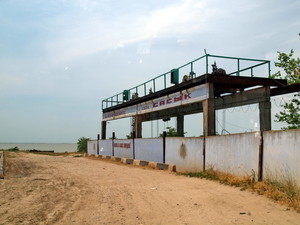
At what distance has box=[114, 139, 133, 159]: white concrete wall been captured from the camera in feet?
72.9

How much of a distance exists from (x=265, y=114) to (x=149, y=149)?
22.2 feet

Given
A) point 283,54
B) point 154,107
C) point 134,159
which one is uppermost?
point 283,54

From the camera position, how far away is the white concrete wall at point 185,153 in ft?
Result: 44.7

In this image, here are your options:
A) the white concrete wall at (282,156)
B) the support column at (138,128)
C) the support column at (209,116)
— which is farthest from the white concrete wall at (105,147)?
the white concrete wall at (282,156)

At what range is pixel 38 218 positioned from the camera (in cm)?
671

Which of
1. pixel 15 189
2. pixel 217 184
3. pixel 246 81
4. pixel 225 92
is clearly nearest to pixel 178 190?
pixel 217 184

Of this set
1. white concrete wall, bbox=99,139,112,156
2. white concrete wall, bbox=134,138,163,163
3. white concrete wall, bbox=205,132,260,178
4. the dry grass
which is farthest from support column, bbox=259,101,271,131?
white concrete wall, bbox=99,139,112,156

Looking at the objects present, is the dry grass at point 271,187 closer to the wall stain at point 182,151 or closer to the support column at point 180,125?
the wall stain at point 182,151

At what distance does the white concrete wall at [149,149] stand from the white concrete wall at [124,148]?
103 centimetres

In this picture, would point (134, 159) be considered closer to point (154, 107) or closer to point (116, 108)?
point (154, 107)

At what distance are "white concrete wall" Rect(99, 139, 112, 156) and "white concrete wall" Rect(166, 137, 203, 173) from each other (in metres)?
10.9

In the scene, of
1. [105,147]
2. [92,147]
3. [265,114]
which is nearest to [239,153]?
[265,114]

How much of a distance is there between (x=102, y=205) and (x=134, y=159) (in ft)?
43.9

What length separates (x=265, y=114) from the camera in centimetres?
1666
